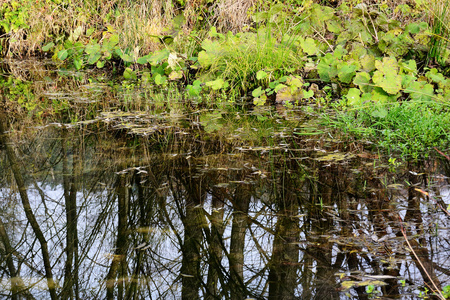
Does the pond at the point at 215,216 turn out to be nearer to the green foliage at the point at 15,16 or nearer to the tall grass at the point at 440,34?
the tall grass at the point at 440,34

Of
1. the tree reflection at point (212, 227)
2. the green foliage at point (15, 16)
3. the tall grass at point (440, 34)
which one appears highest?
the green foliage at point (15, 16)

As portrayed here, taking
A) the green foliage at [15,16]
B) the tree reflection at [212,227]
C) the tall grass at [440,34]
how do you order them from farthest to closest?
the green foliage at [15,16] → the tall grass at [440,34] → the tree reflection at [212,227]

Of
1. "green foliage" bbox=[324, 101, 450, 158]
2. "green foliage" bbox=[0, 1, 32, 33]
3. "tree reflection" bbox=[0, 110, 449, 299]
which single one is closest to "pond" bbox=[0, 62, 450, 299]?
"tree reflection" bbox=[0, 110, 449, 299]

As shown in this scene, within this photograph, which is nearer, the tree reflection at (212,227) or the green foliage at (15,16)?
the tree reflection at (212,227)

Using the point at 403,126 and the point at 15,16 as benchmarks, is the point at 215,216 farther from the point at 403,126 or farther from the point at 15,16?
the point at 15,16

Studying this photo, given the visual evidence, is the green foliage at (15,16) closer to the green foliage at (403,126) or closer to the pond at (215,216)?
the pond at (215,216)

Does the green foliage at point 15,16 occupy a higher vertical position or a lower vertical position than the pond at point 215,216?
higher

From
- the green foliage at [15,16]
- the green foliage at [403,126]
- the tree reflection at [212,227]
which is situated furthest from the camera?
the green foliage at [15,16]

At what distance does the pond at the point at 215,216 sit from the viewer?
1402 millimetres

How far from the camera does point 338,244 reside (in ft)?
5.22

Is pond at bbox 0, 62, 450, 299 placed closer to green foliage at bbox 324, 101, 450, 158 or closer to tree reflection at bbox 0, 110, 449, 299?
tree reflection at bbox 0, 110, 449, 299

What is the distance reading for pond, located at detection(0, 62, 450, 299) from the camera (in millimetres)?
1402

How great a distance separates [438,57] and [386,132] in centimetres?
195

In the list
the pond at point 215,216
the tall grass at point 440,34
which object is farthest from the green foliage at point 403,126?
the tall grass at point 440,34
